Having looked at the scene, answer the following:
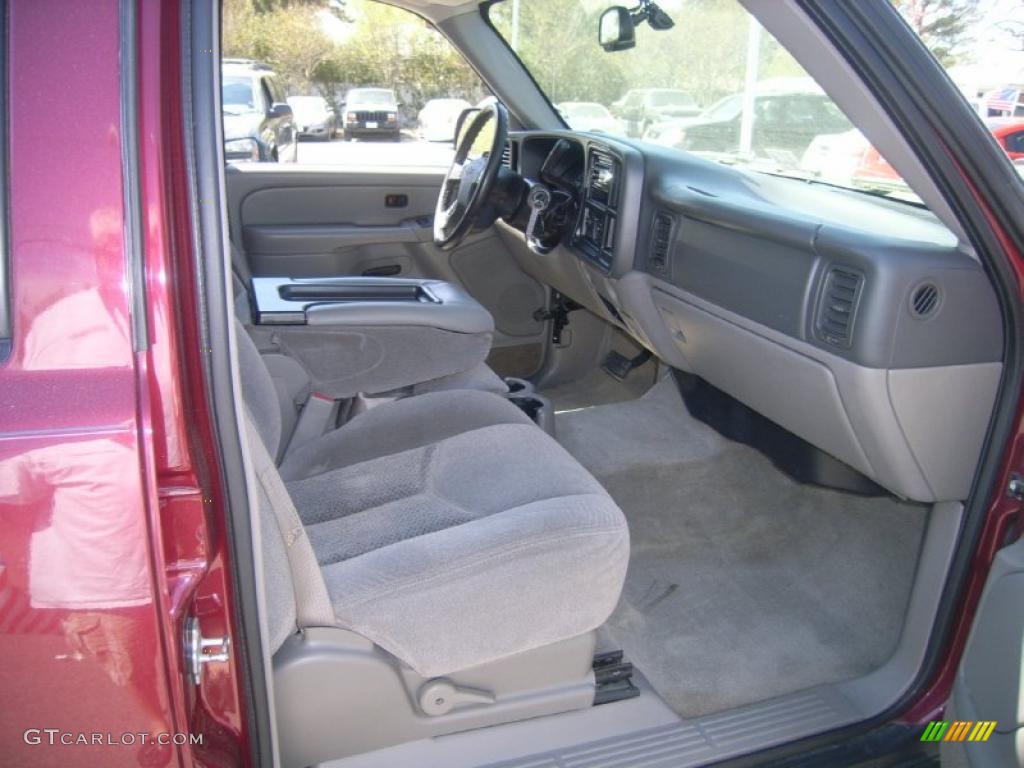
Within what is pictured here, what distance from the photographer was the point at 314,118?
667 centimetres

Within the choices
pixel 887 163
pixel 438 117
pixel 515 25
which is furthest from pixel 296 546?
pixel 438 117

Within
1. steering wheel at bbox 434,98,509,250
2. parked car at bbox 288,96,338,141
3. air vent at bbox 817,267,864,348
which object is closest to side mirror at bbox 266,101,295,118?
parked car at bbox 288,96,338,141

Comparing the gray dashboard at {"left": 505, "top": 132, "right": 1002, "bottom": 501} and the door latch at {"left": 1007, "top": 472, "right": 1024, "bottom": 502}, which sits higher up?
the gray dashboard at {"left": 505, "top": 132, "right": 1002, "bottom": 501}

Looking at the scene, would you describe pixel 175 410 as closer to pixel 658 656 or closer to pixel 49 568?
pixel 49 568

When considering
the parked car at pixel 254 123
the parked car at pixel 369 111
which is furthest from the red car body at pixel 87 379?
the parked car at pixel 369 111

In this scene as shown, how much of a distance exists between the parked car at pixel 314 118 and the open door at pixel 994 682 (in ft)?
15.6

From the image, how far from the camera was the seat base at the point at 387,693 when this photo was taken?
1.29 meters

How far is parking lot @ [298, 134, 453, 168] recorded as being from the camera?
376cm

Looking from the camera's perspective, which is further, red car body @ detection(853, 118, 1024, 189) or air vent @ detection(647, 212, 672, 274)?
air vent @ detection(647, 212, 672, 274)

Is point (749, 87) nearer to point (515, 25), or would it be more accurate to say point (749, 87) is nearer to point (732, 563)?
point (515, 25)

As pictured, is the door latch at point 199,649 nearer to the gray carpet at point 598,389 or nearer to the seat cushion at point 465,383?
the seat cushion at point 465,383

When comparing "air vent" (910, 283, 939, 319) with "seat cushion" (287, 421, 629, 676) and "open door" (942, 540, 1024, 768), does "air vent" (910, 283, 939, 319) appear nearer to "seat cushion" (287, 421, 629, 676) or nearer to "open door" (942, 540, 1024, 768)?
"open door" (942, 540, 1024, 768)

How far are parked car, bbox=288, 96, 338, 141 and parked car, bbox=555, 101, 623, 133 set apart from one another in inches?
104

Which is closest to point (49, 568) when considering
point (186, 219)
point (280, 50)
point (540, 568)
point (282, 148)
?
point (186, 219)
